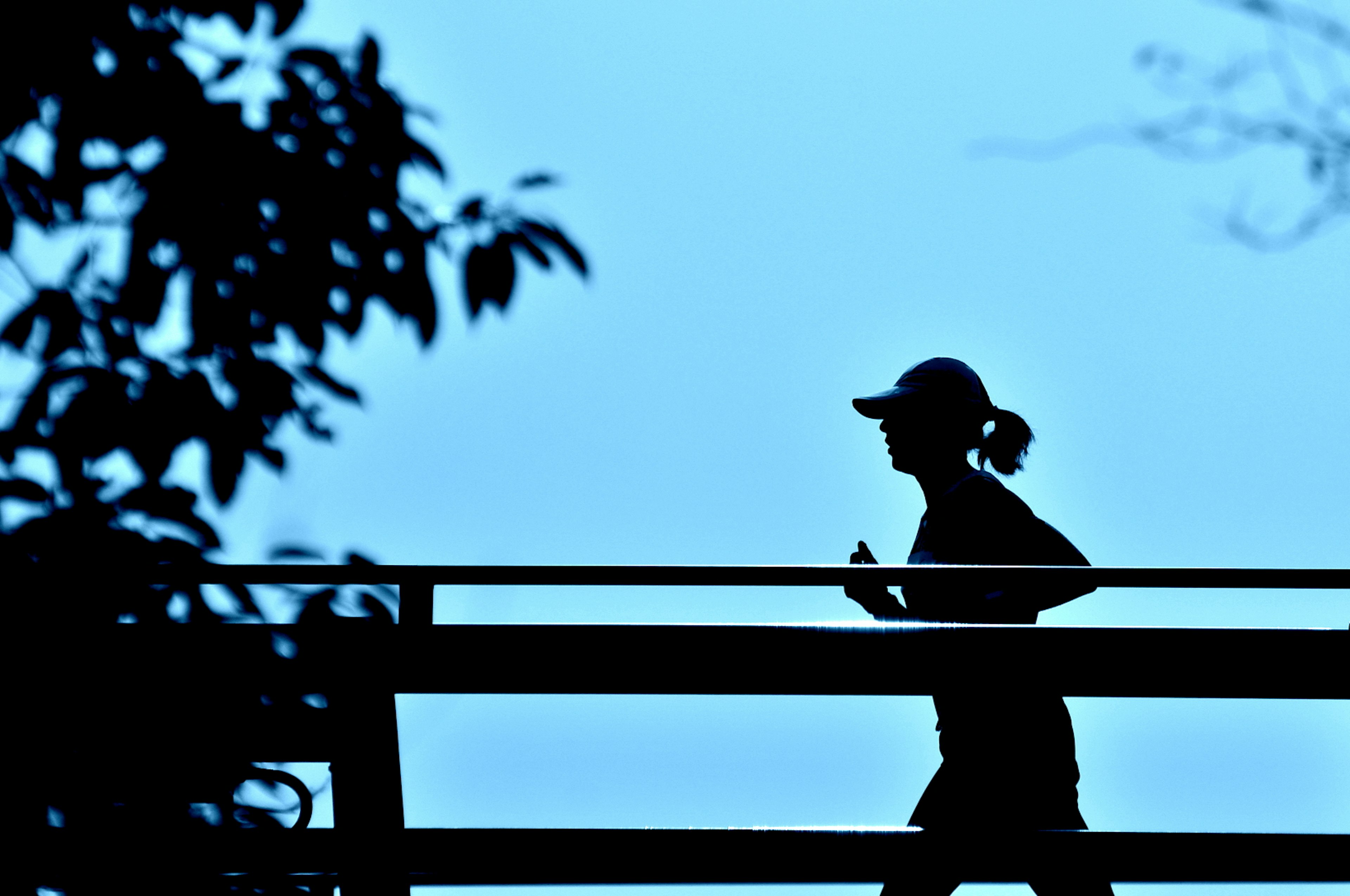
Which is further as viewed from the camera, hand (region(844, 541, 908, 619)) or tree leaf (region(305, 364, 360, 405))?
hand (region(844, 541, 908, 619))

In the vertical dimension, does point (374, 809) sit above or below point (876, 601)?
below

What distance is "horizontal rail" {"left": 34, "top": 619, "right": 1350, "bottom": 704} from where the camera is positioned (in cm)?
201

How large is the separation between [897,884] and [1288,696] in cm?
69

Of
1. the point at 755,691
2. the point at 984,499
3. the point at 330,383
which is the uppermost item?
the point at 984,499

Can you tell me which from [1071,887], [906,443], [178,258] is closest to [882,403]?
[906,443]

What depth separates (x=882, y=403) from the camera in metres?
3.72

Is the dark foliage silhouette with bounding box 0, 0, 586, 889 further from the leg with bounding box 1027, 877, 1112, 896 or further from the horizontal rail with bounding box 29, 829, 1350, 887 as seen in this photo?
the leg with bounding box 1027, 877, 1112, 896

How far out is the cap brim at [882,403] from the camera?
12.1ft

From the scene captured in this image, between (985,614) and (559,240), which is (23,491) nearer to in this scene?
(559,240)

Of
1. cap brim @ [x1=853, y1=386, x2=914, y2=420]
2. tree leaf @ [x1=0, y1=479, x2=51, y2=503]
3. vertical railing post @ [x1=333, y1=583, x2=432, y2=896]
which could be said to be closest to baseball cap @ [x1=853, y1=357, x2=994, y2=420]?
cap brim @ [x1=853, y1=386, x2=914, y2=420]

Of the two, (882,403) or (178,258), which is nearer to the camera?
(178,258)

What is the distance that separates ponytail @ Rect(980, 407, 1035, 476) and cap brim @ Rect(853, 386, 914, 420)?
27 centimetres

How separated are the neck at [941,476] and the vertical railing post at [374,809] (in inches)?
71.8

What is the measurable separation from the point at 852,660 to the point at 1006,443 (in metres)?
1.87
